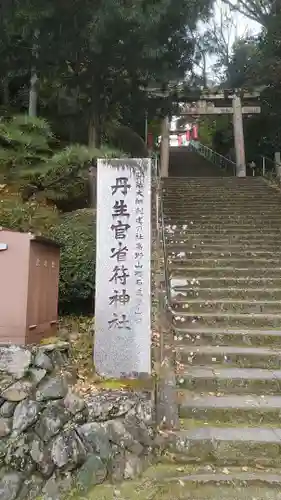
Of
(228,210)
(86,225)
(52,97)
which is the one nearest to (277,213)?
(228,210)

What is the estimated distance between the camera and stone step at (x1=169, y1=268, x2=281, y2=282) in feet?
22.9

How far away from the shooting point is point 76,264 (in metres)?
6.23

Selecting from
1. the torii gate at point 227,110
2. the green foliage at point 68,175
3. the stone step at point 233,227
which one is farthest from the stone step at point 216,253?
the torii gate at point 227,110

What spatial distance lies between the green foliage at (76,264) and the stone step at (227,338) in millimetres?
1569

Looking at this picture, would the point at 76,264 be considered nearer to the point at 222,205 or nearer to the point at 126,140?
the point at 222,205

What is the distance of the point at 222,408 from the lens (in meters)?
3.96

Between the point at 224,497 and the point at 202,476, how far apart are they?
263mm

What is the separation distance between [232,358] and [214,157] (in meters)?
22.9

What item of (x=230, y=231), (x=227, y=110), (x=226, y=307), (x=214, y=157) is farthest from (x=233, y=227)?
(x=214, y=157)

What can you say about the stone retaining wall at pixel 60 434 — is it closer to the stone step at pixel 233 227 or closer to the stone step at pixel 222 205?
the stone step at pixel 233 227

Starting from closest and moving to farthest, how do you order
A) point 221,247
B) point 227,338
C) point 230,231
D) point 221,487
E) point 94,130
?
1. point 221,487
2. point 227,338
3. point 221,247
4. point 230,231
5. point 94,130

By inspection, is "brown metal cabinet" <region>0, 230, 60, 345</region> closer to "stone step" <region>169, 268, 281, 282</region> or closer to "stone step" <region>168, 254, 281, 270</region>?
"stone step" <region>169, 268, 281, 282</region>

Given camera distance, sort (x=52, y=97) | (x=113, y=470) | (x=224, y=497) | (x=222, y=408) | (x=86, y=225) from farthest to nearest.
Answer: (x=52, y=97) → (x=86, y=225) → (x=222, y=408) → (x=113, y=470) → (x=224, y=497)

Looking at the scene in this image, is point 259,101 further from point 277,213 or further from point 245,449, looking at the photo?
point 245,449
